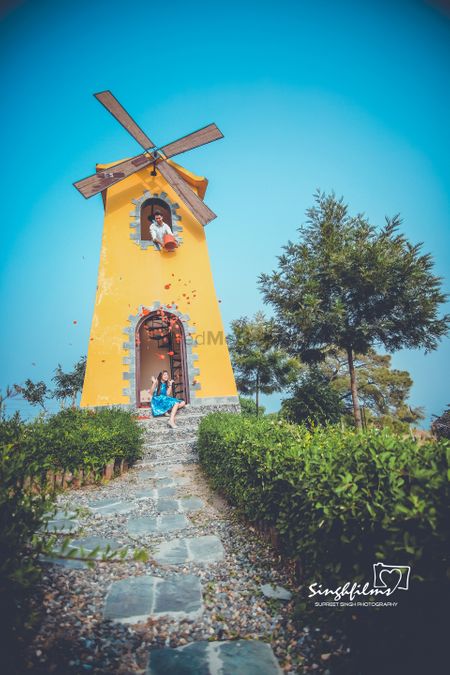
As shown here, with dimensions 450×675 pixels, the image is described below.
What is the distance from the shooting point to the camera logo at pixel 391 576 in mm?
1779

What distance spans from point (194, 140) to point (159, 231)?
4.04m

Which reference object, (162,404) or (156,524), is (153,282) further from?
(156,524)

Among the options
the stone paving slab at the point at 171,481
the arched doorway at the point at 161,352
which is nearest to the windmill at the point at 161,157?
the arched doorway at the point at 161,352

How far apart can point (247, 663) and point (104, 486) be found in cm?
465

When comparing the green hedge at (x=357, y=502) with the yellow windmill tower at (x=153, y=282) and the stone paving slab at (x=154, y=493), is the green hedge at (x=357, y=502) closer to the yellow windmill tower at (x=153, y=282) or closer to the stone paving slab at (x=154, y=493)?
the stone paving slab at (x=154, y=493)

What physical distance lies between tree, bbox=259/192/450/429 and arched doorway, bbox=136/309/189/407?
3.83 meters

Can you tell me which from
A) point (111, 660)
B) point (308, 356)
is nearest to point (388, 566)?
point (111, 660)

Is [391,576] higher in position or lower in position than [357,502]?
lower

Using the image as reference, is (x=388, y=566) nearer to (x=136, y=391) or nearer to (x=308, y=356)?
(x=136, y=391)

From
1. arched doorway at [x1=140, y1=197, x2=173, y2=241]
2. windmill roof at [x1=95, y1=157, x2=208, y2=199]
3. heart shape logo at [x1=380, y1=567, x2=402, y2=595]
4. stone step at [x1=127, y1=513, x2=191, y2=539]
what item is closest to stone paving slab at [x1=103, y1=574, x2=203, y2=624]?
stone step at [x1=127, y1=513, x2=191, y2=539]

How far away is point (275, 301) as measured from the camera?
37.9 ft

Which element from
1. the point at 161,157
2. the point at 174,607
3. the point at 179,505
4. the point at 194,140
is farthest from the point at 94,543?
the point at 194,140

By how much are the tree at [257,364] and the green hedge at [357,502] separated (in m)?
11.0

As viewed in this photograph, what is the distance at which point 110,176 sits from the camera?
10.7 m
